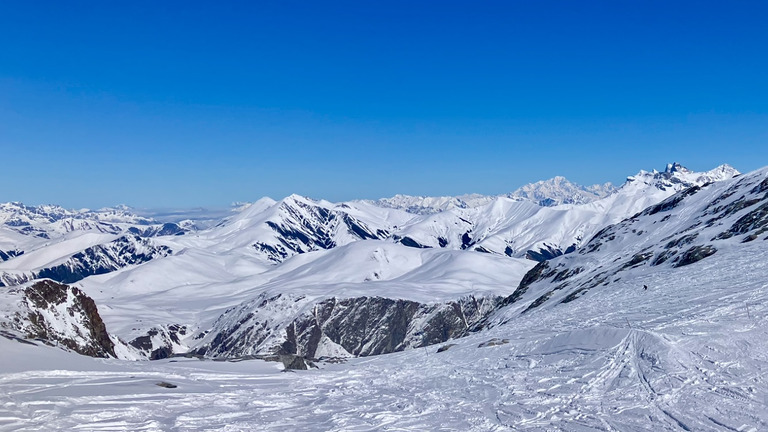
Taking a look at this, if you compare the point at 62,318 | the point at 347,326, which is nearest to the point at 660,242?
the point at 62,318

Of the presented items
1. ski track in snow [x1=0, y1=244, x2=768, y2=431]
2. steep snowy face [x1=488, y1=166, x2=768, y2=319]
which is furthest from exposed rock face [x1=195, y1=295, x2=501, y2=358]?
ski track in snow [x1=0, y1=244, x2=768, y2=431]

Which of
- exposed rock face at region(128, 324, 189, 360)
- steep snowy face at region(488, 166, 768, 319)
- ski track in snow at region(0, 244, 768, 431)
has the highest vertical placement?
steep snowy face at region(488, 166, 768, 319)

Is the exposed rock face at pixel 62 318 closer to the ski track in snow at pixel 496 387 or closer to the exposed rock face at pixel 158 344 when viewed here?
the ski track in snow at pixel 496 387

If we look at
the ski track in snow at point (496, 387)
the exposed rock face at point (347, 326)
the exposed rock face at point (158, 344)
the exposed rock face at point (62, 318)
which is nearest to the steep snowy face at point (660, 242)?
the ski track in snow at point (496, 387)

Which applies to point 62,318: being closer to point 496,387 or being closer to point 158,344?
point 496,387

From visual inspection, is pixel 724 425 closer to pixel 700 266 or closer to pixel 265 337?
pixel 700 266

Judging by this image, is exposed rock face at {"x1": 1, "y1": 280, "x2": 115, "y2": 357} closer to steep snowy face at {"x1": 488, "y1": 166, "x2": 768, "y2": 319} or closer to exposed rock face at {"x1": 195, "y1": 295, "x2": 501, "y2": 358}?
steep snowy face at {"x1": 488, "y1": 166, "x2": 768, "y2": 319}
